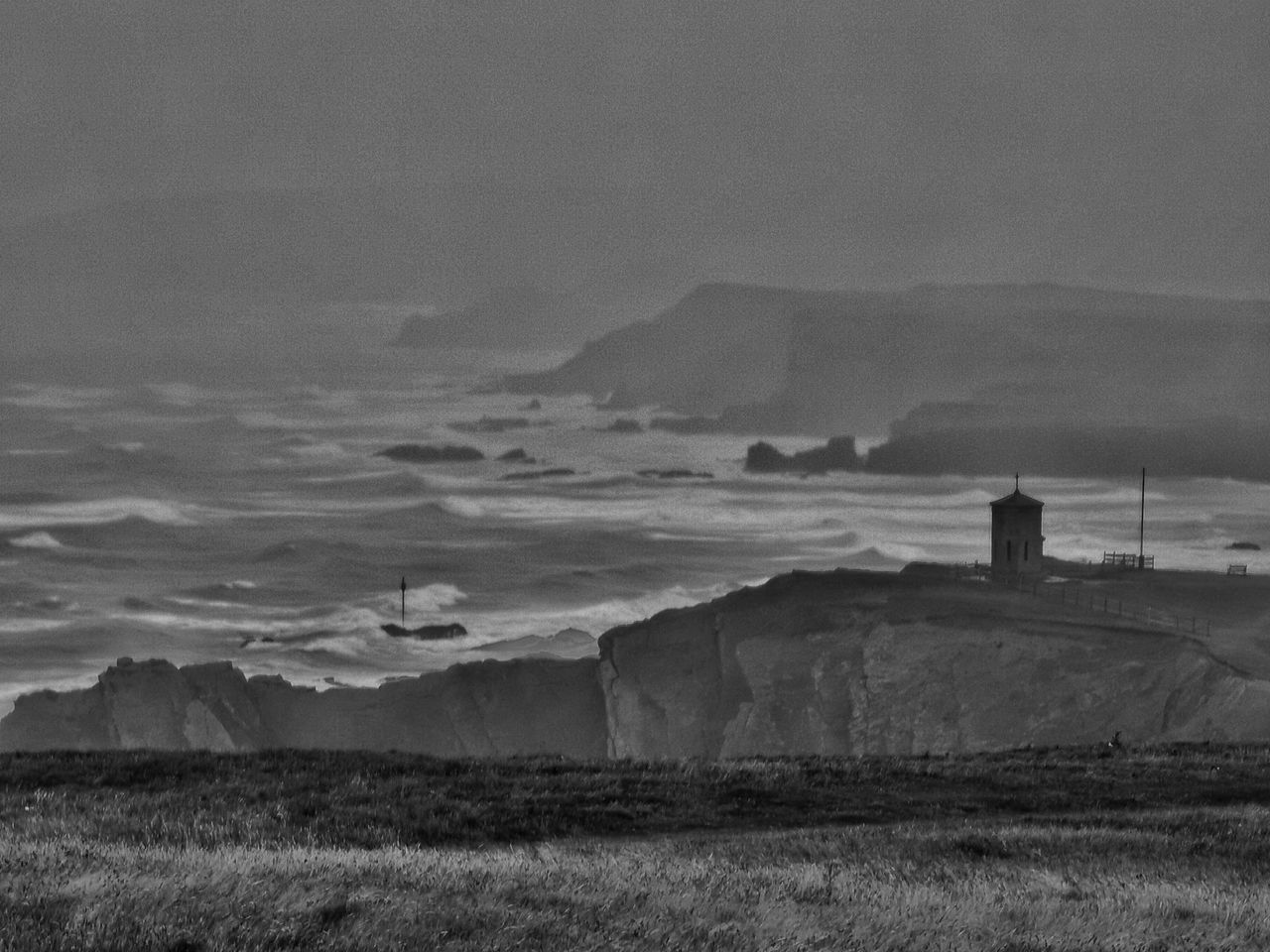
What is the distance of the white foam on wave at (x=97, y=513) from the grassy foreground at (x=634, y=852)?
74532 mm

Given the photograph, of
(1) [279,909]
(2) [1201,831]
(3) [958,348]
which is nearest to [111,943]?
(1) [279,909]

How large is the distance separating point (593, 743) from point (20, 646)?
26.0m

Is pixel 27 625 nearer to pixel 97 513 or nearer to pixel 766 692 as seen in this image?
pixel 97 513

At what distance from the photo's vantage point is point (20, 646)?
248 ft

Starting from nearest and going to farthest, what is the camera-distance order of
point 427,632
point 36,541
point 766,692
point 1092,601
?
point 766,692
point 1092,601
point 427,632
point 36,541

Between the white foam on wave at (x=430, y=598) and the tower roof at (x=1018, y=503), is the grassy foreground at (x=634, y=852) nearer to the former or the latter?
the tower roof at (x=1018, y=503)

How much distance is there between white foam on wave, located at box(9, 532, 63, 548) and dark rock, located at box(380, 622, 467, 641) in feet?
73.6

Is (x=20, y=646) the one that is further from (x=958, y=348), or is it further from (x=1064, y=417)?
(x=958, y=348)

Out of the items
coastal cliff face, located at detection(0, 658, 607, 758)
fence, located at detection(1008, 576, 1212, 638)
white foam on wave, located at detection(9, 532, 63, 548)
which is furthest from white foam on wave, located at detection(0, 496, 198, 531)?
fence, located at detection(1008, 576, 1212, 638)

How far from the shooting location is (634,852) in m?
16.5

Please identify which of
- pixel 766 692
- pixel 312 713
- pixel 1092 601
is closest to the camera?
pixel 766 692

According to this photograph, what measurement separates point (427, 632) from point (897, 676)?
26053 mm

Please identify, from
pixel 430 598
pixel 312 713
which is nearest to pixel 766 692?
pixel 312 713

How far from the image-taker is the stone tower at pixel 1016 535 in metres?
70.1
